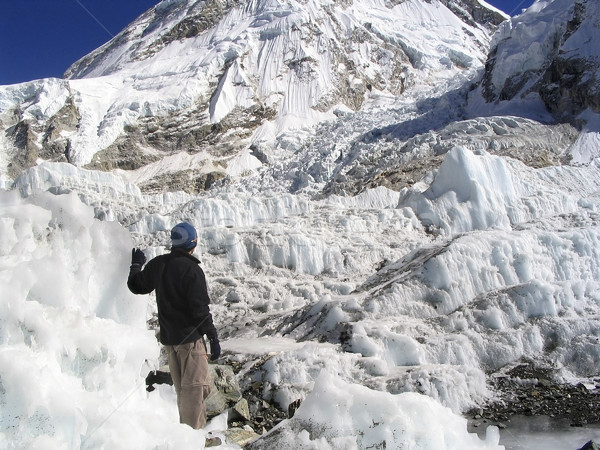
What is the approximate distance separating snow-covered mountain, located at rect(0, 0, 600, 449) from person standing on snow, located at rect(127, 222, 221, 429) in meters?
0.18

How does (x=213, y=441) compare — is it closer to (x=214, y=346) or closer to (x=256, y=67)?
(x=214, y=346)

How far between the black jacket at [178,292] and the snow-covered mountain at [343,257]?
204mm

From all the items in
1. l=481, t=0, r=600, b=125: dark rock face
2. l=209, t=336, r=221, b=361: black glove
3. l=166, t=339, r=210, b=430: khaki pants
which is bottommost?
l=166, t=339, r=210, b=430: khaki pants

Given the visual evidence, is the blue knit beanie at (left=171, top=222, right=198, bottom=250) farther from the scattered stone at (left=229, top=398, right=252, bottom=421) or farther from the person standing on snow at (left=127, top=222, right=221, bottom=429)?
the scattered stone at (left=229, top=398, right=252, bottom=421)

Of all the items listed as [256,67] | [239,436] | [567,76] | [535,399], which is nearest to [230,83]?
[256,67]

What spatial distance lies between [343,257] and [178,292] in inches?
492

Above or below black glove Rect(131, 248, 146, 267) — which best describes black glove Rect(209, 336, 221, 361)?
below

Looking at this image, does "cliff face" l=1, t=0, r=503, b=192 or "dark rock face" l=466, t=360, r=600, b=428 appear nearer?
"dark rock face" l=466, t=360, r=600, b=428

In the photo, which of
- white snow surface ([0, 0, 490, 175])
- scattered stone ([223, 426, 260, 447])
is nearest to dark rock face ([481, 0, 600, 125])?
white snow surface ([0, 0, 490, 175])

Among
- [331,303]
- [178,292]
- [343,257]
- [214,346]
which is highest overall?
[178,292]

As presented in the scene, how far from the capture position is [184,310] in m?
3.50

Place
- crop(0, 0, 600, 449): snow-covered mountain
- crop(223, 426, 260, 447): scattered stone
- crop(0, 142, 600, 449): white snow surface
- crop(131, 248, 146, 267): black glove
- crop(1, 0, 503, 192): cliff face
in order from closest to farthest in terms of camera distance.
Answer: crop(0, 142, 600, 449): white snow surface → crop(0, 0, 600, 449): snow-covered mountain → crop(131, 248, 146, 267): black glove → crop(223, 426, 260, 447): scattered stone → crop(1, 0, 503, 192): cliff face

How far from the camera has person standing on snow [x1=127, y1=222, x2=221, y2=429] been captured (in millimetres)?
3445

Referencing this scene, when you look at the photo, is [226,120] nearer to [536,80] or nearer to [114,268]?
[536,80]
